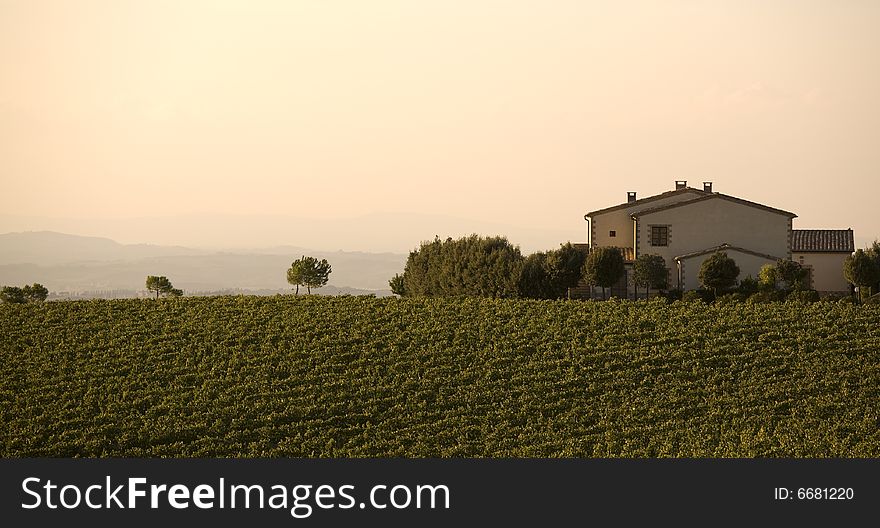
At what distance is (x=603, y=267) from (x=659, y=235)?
319 inches

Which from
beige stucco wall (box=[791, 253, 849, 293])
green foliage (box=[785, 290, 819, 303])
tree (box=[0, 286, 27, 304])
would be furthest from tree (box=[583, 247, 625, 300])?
tree (box=[0, 286, 27, 304])

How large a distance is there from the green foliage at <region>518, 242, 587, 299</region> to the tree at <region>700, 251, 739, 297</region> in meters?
5.35

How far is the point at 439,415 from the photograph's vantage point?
27.0 m

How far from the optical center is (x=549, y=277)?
151 ft

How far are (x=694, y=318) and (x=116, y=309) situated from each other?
20244 millimetres

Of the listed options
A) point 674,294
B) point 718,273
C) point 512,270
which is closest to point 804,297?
point 718,273

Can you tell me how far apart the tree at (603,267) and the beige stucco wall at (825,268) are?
51.9ft

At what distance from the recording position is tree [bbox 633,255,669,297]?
48875mm

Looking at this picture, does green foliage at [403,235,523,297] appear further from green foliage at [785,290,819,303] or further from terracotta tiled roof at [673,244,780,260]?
green foliage at [785,290,819,303]

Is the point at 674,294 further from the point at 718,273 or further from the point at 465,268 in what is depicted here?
the point at 465,268

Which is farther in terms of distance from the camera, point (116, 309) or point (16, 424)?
point (116, 309)

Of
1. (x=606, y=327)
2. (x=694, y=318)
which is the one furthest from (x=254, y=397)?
(x=694, y=318)

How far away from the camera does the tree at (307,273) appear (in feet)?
160

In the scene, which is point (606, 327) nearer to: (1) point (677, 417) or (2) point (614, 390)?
(2) point (614, 390)
